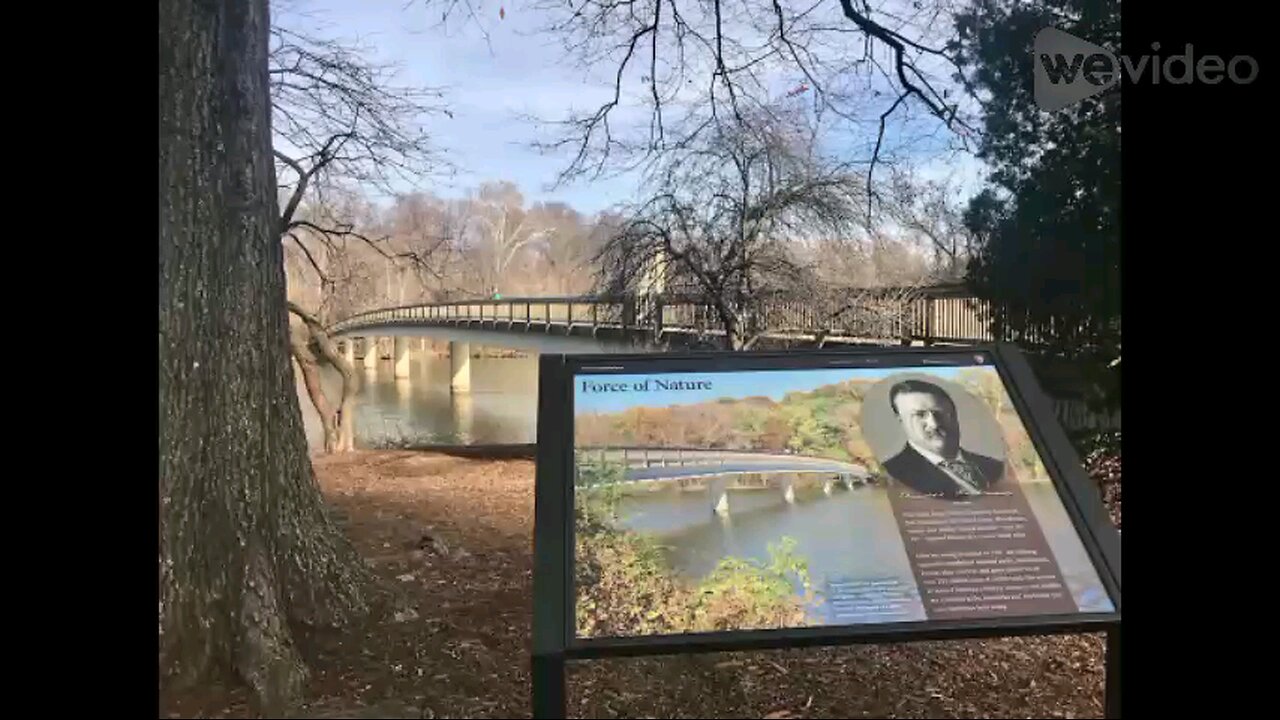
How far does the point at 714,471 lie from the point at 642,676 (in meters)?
1.43

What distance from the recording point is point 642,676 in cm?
339

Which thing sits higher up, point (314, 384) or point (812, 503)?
point (314, 384)

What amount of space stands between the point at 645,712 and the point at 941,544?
4.69ft

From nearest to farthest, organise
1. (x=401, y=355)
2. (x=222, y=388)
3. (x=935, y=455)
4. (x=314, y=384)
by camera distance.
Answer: (x=935, y=455) → (x=222, y=388) → (x=314, y=384) → (x=401, y=355)

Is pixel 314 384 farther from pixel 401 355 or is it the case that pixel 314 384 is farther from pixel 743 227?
pixel 743 227

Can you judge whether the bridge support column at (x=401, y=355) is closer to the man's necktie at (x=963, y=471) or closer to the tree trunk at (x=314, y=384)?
the tree trunk at (x=314, y=384)

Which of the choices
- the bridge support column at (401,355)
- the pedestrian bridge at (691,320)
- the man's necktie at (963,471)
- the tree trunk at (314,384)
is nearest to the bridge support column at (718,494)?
the man's necktie at (963,471)

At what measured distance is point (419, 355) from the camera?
8789 millimetres

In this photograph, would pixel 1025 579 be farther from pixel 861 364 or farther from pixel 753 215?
pixel 753 215

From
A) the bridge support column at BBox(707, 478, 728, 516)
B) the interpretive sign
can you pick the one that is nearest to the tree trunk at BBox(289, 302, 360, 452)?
the interpretive sign

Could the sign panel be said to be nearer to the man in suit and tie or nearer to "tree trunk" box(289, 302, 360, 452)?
the man in suit and tie

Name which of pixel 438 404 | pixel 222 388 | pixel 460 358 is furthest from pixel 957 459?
pixel 438 404
